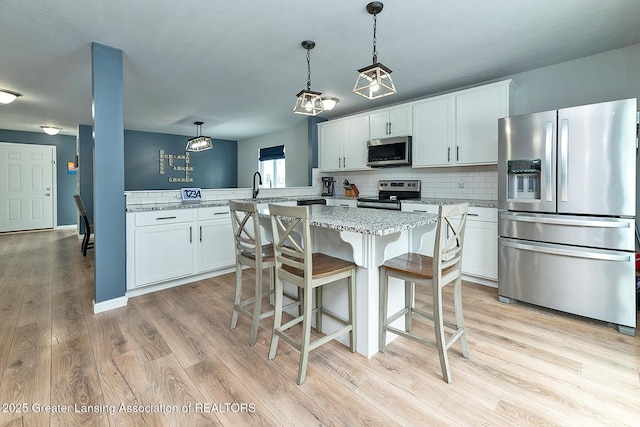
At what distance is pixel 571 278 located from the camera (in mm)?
2516

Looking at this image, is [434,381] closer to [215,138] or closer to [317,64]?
[317,64]

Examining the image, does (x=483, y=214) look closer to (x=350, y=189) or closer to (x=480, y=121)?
(x=480, y=121)

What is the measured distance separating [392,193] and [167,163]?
19.9 feet

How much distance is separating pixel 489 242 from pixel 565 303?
89 centimetres

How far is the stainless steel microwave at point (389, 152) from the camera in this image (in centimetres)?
415

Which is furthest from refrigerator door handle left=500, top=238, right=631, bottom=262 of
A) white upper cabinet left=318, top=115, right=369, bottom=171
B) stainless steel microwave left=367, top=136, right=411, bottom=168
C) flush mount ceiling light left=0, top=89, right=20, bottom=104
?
flush mount ceiling light left=0, top=89, right=20, bottom=104

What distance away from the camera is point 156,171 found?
776cm

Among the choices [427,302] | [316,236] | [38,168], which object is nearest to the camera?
[316,236]

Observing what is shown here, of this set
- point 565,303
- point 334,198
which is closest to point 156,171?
point 334,198

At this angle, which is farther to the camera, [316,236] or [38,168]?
[38,168]

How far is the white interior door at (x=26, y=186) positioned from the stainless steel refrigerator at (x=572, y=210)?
9.32m

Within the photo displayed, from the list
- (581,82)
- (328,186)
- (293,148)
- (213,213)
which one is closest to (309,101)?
(213,213)

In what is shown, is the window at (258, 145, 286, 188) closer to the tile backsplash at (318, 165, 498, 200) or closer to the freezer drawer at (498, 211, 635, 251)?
the tile backsplash at (318, 165, 498, 200)

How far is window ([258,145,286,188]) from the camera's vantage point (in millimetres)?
7281
